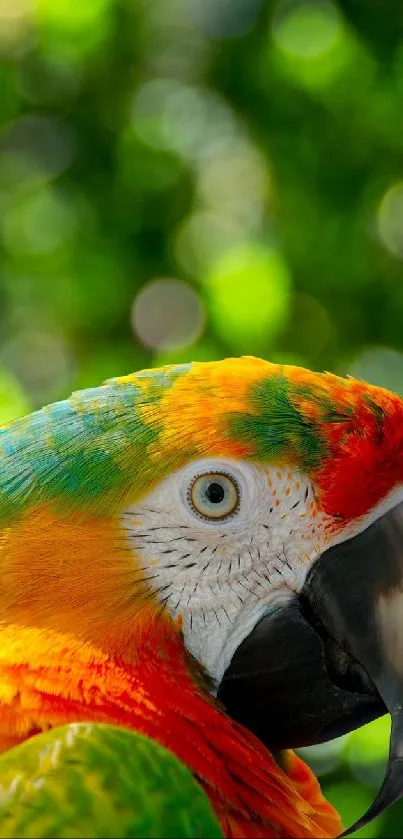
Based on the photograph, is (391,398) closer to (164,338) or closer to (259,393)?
(259,393)

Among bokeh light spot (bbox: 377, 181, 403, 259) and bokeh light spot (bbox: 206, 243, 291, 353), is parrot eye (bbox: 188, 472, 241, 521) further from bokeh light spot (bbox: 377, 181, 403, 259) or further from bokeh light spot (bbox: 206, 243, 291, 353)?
bokeh light spot (bbox: 377, 181, 403, 259)

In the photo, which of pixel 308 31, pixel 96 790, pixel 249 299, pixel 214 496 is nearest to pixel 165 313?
pixel 249 299

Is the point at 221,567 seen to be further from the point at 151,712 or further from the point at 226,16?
the point at 226,16

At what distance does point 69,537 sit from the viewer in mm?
1317

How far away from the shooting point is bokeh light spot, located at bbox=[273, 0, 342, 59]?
2.28m

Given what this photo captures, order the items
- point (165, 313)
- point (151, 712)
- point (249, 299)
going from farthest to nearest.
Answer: point (165, 313) < point (249, 299) < point (151, 712)

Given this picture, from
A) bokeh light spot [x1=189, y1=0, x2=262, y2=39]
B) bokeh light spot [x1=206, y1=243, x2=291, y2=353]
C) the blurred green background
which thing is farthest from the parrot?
bokeh light spot [x1=189, y1=0, x2=262, y2=39]

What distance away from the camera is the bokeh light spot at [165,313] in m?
2.42

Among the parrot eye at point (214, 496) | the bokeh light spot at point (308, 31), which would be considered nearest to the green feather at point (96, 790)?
the parrot eye at point (214, 496)

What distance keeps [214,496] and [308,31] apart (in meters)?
1.35

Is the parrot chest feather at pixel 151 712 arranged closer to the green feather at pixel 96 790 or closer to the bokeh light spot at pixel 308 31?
the green feather at pixel 96 790

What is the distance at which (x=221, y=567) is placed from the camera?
4.46 ft

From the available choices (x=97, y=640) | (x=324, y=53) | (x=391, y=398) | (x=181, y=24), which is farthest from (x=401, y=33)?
(x=97, y=640)

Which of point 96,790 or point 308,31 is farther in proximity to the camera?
point 308,31
